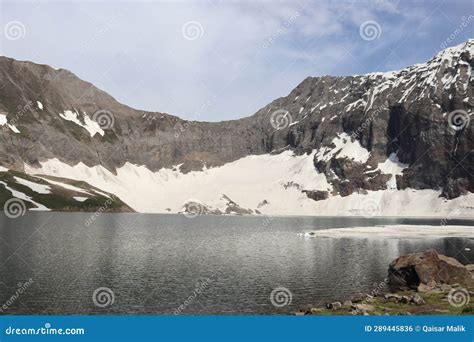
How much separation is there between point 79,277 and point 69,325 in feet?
133

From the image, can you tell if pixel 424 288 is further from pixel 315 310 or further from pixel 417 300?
pixel 315 310

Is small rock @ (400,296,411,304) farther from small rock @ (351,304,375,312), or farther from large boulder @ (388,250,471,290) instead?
large boulder @ (388,250,471,290)

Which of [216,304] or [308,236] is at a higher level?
[308,236]

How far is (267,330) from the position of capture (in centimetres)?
2720

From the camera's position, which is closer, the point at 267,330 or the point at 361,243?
the point at 267,330

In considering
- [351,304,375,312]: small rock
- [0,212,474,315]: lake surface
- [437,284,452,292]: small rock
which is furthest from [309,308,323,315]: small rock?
[437,284,452,292]: small rock

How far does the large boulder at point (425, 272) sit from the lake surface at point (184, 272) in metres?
3.18

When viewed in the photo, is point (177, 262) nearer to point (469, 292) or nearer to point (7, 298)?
point (7, 298)

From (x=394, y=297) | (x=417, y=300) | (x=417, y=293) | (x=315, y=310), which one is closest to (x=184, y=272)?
(x=315, y=310)

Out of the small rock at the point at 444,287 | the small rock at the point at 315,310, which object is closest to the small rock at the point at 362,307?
the small rock at the point at 315,310

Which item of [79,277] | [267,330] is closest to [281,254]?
[79,277]

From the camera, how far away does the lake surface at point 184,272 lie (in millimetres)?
51450

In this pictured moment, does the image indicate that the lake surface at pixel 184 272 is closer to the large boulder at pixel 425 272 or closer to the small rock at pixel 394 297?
the large boulder at pixel 425 272

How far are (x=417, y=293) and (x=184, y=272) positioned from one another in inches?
1278
